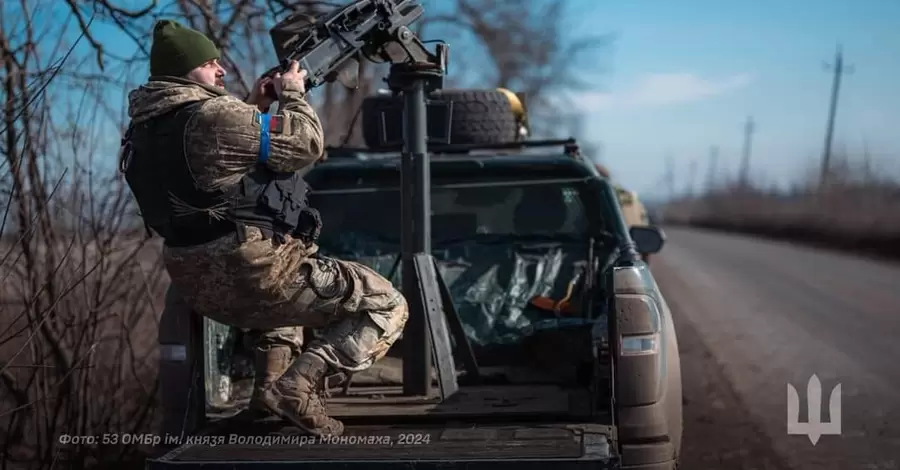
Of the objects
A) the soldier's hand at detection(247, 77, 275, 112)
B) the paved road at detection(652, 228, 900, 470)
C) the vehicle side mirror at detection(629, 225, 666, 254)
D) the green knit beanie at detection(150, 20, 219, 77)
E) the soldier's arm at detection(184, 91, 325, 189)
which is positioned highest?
the green knit beanie at detection(150, 20, 219, 77)

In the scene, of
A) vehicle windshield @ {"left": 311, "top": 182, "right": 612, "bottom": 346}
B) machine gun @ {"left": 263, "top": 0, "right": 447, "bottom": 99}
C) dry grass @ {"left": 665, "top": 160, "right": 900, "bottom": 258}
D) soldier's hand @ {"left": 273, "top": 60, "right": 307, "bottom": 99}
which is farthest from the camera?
dry grass @ {"left": 665, "top": 160, "right": 900, "bottom": 258}

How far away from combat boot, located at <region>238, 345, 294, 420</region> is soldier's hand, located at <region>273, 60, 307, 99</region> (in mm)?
1158

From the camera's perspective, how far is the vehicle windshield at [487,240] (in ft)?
18.0

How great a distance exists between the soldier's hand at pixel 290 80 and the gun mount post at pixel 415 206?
0.82 m

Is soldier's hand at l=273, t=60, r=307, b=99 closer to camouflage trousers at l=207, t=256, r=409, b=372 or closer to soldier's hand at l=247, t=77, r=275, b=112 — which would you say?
soldier's hand at l=247, t=77, r=275, b=112

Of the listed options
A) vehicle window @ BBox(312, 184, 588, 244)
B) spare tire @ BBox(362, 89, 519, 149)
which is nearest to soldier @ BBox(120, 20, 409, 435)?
spare tire @ BBox(362, 89, 519, 149)

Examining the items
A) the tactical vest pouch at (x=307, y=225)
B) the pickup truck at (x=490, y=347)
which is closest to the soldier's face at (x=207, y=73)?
the tactical vest pouch at (x=307, y=225)

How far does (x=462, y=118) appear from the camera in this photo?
→ 20.1 ft

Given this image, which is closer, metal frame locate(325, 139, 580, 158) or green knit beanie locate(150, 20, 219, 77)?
green knit beanie locate(150, 20, 219, 77)

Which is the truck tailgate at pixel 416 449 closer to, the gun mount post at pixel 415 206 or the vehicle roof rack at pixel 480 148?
the gun mount post at pixel 415 206

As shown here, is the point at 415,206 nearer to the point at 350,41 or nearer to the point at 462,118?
the point at 350,41

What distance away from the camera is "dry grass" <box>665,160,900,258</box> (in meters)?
29.3

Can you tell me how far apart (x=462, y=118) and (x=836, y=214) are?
34233 mm

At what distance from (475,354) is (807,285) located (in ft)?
41.8
